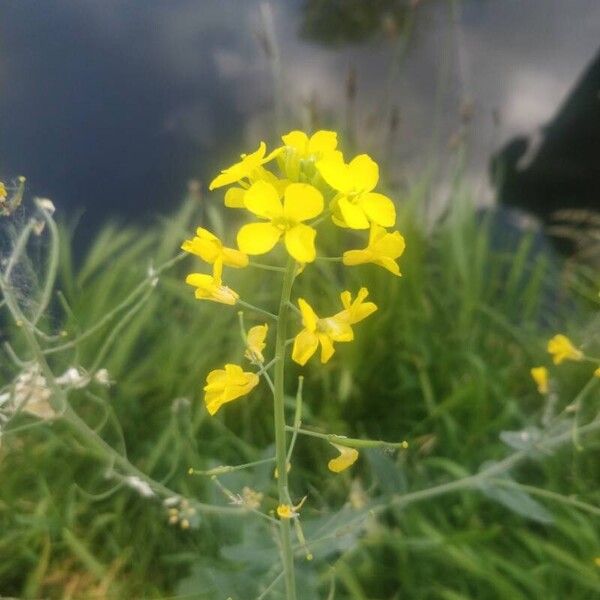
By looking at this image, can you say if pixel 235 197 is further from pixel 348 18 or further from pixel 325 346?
pixel 348 18

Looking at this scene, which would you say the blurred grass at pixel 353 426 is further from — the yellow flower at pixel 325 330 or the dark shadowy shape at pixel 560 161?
the yellow flower at pixel 325 330

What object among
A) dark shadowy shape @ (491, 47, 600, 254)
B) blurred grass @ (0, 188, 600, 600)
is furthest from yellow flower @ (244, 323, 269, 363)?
dark shadowy shape @ (491, 47, 600, 254)

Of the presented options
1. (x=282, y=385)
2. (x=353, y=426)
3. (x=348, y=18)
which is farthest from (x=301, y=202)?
(x=348, y=18)

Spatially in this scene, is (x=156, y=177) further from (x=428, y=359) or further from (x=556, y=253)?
(x=556, y=253)

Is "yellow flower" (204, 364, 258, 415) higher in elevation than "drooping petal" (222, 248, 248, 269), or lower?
lower

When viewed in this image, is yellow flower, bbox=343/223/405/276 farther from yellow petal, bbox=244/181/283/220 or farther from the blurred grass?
the blurred grass

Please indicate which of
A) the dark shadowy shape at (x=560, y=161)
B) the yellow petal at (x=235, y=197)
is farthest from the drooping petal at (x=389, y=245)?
the dark shadowy shape at (x=560, y=161)
